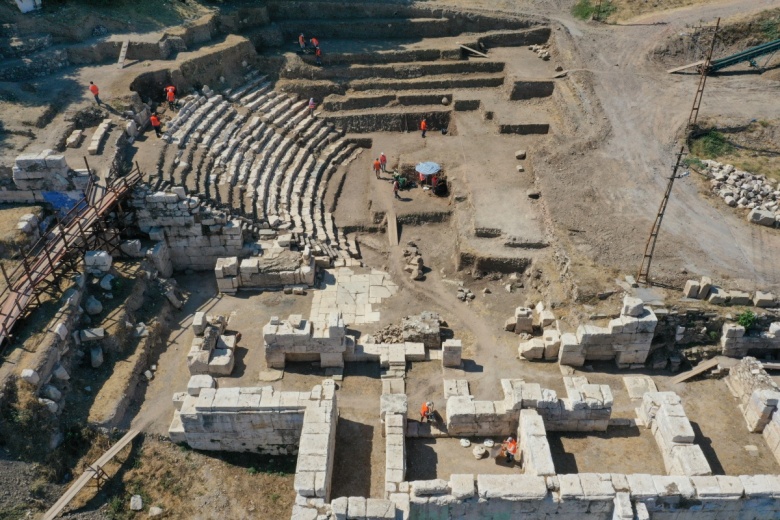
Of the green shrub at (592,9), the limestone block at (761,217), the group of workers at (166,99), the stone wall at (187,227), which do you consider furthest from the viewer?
the green shrub at (592,9)

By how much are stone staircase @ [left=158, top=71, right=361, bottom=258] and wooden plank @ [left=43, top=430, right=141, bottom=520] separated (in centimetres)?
983

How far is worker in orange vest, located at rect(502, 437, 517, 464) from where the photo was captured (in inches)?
678

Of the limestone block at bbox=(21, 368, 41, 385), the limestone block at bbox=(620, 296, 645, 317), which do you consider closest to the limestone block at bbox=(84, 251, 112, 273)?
the limestone block at bbox=(21, 368, 41, 385)

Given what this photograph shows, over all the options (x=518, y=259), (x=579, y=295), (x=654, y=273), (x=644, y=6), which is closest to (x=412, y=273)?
(x=518, y=259)

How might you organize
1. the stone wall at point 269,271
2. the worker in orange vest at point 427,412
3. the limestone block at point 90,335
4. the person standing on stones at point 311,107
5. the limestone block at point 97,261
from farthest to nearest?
the person standing on stones at point 311,107
the stone wall at point 269,271
the limestone block at point 97,261
the limestone block at point 90,335
the worker in orange vest at point 427,412

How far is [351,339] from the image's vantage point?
65.8 ft

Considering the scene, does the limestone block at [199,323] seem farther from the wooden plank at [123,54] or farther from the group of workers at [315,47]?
the group of workers at [315,47]

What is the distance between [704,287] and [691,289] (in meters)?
0.39

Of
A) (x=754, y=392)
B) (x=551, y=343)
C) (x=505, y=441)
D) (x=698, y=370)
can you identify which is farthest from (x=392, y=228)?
(x=754, y=392)

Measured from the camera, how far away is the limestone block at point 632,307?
19.3 m

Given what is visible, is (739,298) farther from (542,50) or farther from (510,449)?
(542,50)

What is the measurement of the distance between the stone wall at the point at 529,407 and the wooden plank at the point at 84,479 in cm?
912

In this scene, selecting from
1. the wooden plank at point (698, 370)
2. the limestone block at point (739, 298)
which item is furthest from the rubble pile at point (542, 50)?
the wooden plank at point (698, 370)

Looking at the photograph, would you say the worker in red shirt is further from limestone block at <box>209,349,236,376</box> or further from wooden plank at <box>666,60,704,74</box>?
wooden plank at <box>666,60,704,74</box>
